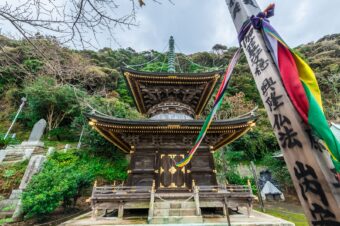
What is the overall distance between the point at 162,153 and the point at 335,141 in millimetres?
8352

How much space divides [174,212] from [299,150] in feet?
21.8

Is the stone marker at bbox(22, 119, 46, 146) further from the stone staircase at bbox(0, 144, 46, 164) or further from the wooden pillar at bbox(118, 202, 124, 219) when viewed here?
the wooden pillar at bbox(118, 202, 124, 219)

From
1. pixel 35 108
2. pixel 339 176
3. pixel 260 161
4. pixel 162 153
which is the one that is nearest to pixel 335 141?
pixel 339 176

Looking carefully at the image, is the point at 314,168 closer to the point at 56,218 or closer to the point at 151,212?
the point at 151,212

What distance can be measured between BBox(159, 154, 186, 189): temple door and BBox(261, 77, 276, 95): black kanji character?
7732 mm

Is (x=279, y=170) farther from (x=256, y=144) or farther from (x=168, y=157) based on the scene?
(x=168, y=157)

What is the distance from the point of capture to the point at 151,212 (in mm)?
6441

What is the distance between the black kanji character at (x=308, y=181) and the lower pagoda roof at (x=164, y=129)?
23.3ft

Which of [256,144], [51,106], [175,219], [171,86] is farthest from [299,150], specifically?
[51,106]

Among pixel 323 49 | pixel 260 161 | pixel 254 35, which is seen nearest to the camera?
pixel 254 35

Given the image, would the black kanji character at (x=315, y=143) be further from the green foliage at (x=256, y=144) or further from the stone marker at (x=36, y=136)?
the stone marker at (x=36, y=136)

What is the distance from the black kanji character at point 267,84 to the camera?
143cm

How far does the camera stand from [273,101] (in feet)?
4.62

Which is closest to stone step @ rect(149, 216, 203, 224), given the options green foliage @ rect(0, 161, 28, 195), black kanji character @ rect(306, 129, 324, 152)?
black kanji character @ rect(306, 129, 324, 152)
